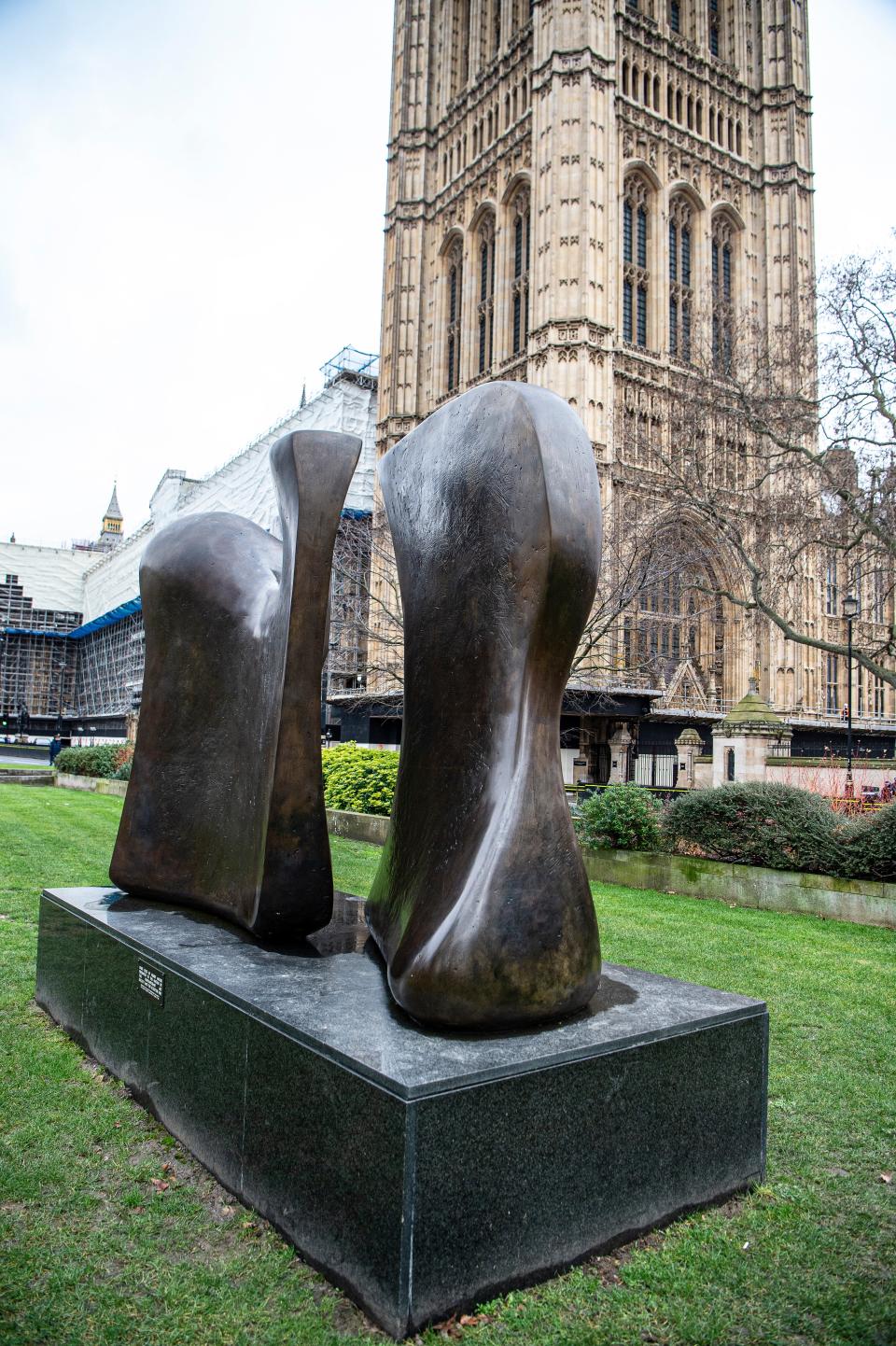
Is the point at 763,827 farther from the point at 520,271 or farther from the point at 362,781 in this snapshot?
the point at 520,271

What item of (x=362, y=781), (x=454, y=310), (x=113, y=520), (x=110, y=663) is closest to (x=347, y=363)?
(x=454, y=310)

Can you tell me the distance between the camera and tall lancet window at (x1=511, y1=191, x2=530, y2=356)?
4016 cm

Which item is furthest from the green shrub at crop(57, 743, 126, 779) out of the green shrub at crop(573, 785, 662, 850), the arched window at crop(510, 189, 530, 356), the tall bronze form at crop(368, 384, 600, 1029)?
the arched window at crop(510, 189, 530, 356)

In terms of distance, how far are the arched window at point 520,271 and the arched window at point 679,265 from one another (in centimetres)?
629

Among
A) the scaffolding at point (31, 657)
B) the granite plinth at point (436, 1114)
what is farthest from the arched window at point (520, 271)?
the scaffolding at point (31, 657)

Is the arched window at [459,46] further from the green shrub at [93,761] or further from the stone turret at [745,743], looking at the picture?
the stone turret at [745,743]

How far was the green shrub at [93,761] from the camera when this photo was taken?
2531 centimetres

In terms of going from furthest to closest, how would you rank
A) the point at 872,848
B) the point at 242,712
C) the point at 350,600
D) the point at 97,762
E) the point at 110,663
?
the point at 110,663, the point at 97,762, the point at 350,600, the point at 872,848, the point at 242,712

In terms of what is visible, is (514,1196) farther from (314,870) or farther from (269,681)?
(269,681)

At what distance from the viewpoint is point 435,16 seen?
4691 centimetres

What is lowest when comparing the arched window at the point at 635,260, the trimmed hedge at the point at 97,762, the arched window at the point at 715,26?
the trimmed hedge at the point at 97,762

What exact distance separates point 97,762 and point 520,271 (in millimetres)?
28542

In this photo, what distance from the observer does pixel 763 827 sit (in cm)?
973

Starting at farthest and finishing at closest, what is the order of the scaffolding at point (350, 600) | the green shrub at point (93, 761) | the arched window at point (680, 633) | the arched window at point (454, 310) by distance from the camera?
the arched window at point (454, 310) → the arched window at point (680, 633) → the green shrub at point (93, 761) → the scaffolding at point (350, 600)
